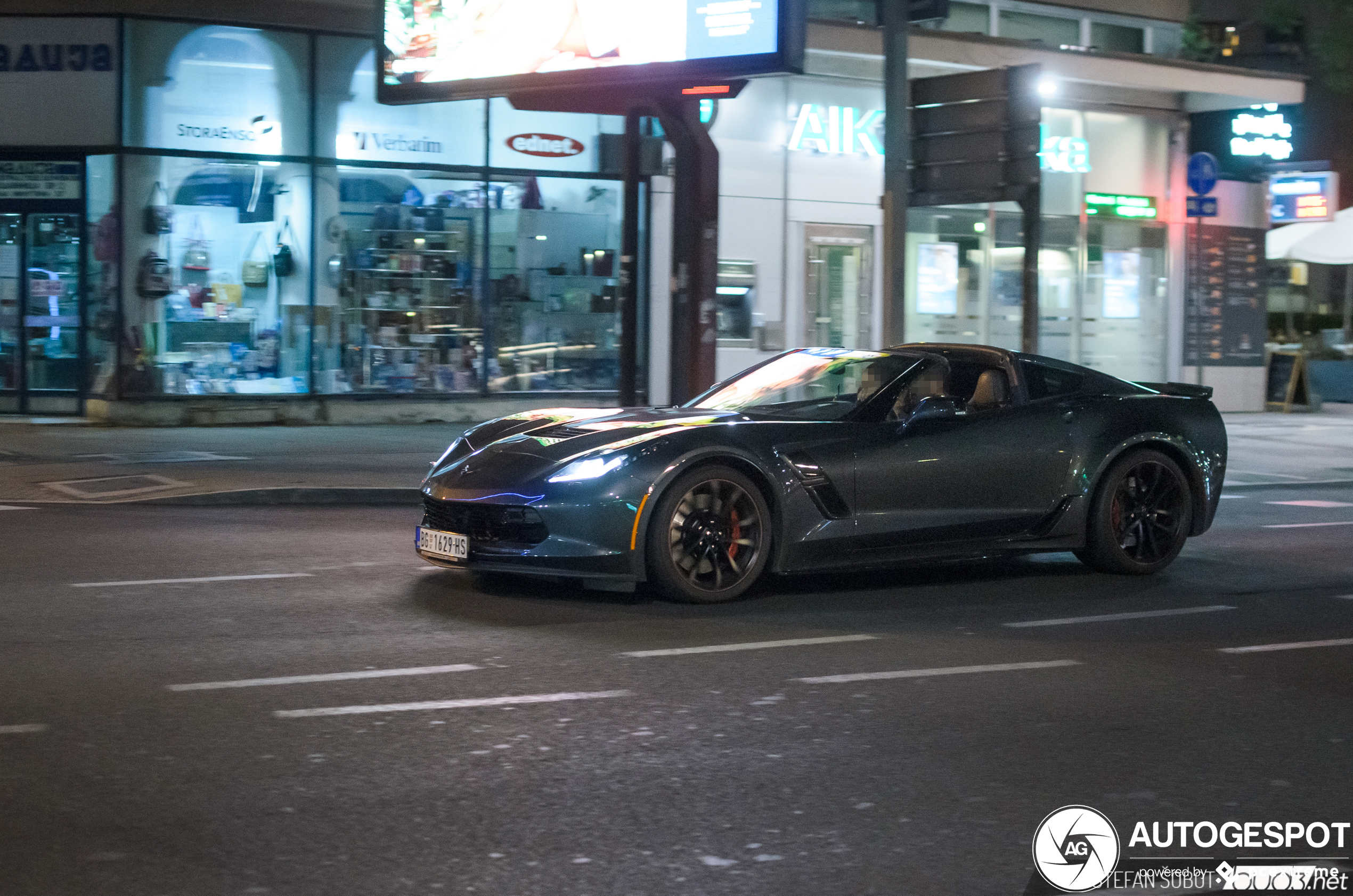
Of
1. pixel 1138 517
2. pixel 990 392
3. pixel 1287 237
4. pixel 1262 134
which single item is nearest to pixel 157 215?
pixel 990 392

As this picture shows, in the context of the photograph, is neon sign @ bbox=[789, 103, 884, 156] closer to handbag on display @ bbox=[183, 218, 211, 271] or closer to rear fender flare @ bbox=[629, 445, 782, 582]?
handbag on display @ bbox=[183, 218, 211, 271]

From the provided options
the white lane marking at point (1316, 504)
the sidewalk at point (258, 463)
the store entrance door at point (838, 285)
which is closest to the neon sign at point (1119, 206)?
the store entrance door at point (838, 285)

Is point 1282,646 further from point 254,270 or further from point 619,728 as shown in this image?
point 254,270

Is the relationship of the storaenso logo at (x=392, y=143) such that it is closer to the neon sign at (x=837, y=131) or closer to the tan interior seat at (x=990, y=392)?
the neon sign at (x=837, y=131)

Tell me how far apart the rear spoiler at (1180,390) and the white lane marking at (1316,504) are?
434 centimetres

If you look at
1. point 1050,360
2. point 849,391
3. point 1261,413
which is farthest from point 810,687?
point 1261,413

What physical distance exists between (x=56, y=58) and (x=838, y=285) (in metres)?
10.5

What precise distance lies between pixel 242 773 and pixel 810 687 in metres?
2.32

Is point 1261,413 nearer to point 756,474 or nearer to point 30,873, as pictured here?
point 756,474

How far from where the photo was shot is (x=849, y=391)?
908 centimetres

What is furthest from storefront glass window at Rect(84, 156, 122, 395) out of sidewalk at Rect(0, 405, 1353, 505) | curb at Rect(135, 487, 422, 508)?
curb at Rect(135, 487, 422, 508)

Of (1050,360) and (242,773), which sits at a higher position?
(1050,360)

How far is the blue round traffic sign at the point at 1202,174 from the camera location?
23406 mm

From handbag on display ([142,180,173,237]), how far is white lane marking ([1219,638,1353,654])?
47.5 ft
